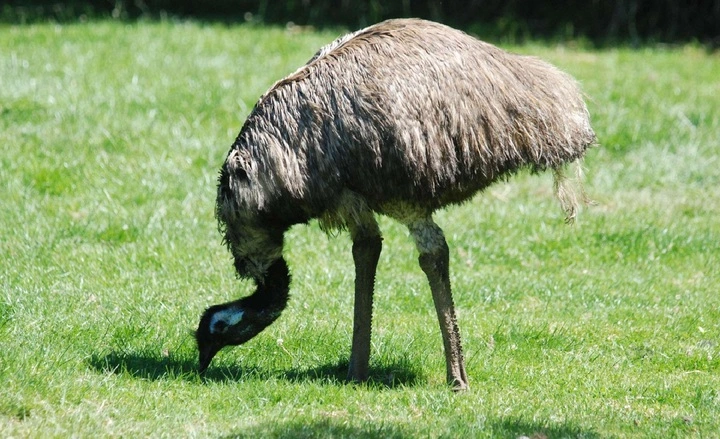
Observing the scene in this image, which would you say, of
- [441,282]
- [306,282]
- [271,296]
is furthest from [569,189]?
[306,282]

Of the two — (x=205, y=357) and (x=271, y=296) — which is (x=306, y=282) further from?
(x=205, y=357)

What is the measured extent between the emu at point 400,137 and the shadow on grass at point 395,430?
0.60 m

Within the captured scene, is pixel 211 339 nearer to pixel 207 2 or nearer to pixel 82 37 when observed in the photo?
pixel 82 37

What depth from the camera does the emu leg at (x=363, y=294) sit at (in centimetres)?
607

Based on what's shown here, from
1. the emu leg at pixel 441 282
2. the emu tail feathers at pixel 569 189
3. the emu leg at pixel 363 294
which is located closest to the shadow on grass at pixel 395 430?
the emu leg at pixel 441 282

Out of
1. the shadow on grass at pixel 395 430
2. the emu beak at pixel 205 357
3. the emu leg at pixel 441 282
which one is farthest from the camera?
the emu beak at pixel 205 357

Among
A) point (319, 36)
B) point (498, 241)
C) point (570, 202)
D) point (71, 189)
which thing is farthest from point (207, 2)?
point (570, 202)

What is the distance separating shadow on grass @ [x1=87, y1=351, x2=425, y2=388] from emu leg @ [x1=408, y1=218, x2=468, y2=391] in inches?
11.6

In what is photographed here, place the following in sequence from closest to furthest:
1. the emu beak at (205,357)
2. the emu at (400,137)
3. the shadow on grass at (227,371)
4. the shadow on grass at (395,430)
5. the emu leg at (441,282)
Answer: the shadow on grass at (395,430)
the emu at (400,137)
the emu leg at (441,282)
the shadow on grass at (227,371)
the emu beak at (205,357)

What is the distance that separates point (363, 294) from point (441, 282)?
0.47 m

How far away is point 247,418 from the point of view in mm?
5441

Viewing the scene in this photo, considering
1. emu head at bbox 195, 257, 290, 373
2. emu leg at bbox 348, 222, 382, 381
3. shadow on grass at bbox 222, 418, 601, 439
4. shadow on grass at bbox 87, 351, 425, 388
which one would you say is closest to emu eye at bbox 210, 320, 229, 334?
emu head at bbox 195, 257, 290, 373

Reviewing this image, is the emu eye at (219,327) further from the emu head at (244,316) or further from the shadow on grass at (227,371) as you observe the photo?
the shadow on grass at (227,371)

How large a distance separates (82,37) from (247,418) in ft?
27.1
